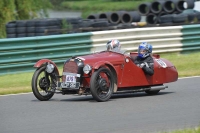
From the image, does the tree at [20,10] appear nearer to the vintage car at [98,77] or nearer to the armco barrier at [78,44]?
the armco barrier at [78,44]

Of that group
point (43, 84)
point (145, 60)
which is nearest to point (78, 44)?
point (145, 60)

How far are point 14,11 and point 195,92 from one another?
47.0ft

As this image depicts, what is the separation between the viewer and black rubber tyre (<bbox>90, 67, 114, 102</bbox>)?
31.4ft

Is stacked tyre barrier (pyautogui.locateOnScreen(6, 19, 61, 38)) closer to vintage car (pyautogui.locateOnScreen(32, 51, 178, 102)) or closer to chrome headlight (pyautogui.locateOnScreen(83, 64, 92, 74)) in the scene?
vintage car (pyautogui.locateOnScreen(32, 51, 178, 102))

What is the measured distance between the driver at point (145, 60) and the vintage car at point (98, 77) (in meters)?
0.09

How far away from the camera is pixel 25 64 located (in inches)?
582

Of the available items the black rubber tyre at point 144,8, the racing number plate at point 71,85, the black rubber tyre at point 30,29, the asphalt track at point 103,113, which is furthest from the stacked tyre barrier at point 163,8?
the racing number plate at point 71,85

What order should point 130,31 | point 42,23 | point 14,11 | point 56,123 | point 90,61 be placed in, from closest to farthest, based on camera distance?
1. point 56,123
2. point 90,61
3. point 130,31
4. point 42,23
5. point 14,11

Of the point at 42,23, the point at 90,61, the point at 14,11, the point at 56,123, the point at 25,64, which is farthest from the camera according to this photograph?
the point at 14,11

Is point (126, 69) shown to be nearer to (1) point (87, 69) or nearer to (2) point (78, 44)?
(1) point (87, 69)

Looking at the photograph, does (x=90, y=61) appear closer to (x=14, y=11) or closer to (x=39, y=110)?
(x=39, y=110)

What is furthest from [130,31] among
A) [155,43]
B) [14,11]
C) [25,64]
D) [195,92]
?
[14,11]

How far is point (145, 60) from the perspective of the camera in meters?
10.7

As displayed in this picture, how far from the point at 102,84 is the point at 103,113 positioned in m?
1.17
